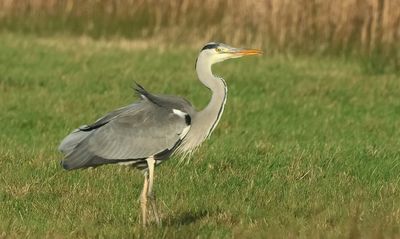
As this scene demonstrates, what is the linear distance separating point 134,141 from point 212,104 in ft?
1.81

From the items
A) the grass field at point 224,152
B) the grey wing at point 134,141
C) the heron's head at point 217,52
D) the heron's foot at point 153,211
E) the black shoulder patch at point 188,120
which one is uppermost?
the heron's head at point 217,52

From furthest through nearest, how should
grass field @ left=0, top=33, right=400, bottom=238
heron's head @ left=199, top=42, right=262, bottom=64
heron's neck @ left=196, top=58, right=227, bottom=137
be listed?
heron's head @ left=199, top=42, right=262, bottom=64, heron's neck @ left=196, top=58, right=227, bottom=137, grass field @ left=0, top=33, right=400, bottom=238

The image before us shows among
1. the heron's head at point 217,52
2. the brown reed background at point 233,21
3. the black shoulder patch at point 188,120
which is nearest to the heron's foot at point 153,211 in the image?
the black shoulder patch at point 188,120

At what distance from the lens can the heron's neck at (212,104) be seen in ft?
22.8

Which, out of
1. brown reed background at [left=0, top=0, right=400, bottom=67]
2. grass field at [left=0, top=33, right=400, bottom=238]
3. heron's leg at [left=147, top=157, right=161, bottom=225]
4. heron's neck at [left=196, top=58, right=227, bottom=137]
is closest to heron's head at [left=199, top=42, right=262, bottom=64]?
heron's neck at [left=196, top=58, right=227, bottom=137]

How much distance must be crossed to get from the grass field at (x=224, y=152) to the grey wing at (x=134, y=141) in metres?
0.40

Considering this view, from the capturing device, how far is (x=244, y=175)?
846 centimetres

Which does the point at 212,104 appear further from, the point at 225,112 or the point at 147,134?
the point at 225,112

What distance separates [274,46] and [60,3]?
13.4 feet

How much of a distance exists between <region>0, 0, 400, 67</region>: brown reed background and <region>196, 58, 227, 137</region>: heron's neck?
27.2 ft

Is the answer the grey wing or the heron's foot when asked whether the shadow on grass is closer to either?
the heron's foot

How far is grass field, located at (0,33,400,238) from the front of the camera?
6.81 metres

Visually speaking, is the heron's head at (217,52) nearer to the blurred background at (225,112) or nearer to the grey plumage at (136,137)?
the grey plumage at (136,137)

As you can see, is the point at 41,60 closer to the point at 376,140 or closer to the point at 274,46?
the point at 274,46
